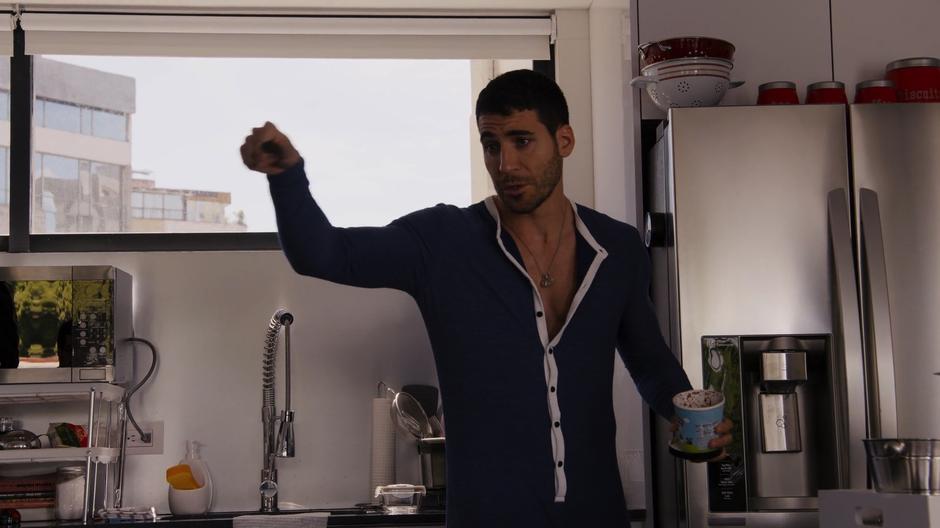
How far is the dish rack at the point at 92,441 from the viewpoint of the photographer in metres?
3.11

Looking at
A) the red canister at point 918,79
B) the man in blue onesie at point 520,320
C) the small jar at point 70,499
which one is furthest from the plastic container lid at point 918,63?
the small jar at point 70,499

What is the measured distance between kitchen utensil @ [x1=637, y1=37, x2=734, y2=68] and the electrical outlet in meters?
1.82

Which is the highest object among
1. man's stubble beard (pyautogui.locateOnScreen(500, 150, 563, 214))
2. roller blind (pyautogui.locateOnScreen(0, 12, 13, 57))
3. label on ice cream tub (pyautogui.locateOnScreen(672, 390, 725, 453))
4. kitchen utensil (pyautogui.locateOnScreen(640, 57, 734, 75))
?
roller blind (pyautogui.locateOnScreen(0, 12, 13, 57))

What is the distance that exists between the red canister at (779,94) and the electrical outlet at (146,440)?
6.49 feet

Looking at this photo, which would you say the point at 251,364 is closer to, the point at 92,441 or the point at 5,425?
the point at 92,441

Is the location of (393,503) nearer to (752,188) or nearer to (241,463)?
(241,463)

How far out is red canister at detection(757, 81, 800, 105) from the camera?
2.75 meters

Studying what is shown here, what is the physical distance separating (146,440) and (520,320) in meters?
1.89

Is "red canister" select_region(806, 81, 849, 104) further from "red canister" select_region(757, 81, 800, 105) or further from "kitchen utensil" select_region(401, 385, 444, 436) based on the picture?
"kitchen utensil" select_region(401, 385, 444, 436)

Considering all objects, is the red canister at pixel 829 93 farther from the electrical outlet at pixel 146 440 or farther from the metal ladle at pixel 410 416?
the electrical outlet at pixel 146 440

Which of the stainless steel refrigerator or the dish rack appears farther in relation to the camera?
the dish rack

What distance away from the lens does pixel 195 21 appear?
142 inches

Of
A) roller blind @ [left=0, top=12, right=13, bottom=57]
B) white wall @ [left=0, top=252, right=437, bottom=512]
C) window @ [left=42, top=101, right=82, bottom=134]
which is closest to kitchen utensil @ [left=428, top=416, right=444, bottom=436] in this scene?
white wall @ [left=0, top=252, right=437, bottom=512]

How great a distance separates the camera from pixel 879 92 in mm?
2791
